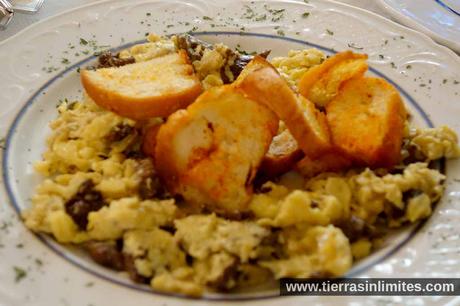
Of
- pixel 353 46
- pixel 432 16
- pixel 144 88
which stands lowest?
pixel 144 88

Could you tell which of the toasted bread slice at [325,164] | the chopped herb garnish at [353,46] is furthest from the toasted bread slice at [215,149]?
the chopped herb garnish at [353,46]

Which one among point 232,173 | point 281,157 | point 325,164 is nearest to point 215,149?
point 232,173

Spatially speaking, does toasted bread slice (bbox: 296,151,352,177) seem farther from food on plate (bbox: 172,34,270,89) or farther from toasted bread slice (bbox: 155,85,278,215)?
food on plate (bbox: 172,34,270,89)

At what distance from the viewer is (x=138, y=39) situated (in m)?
3.20

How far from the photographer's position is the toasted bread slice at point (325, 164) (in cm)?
229

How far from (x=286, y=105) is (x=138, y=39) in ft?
4.34

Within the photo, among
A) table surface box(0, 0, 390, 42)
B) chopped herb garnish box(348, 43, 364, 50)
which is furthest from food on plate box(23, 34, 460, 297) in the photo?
table surface box(0, 0, 390, 42)

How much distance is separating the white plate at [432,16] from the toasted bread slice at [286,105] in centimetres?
137

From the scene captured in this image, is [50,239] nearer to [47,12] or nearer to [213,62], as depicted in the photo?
[213,62]

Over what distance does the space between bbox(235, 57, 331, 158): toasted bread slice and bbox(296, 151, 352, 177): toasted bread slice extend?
0.04 m

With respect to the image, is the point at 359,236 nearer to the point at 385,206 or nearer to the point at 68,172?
the point at 385,206

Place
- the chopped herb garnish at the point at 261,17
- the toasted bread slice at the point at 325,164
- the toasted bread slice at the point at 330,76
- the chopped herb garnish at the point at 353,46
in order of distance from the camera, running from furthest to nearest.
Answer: the chopped herb garnish at the point at 261,17 → the chopped herb garnish at the point at 353,46 → the toasted bread slice at the point at 330,76 → the toasted bread slice at the point at 325,164

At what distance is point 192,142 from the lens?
2154mm

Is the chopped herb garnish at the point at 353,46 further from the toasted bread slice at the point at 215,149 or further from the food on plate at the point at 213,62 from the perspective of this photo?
the toasted bread slice at the point at 215,149
